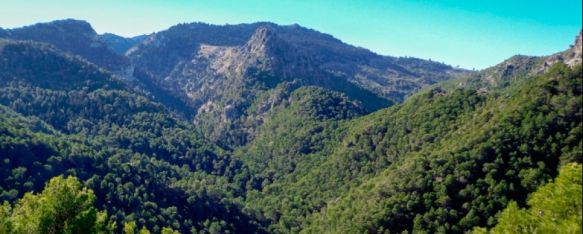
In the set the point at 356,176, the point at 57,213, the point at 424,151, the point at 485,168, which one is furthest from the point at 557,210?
the point at 356,176

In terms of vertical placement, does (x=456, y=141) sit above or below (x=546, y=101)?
below

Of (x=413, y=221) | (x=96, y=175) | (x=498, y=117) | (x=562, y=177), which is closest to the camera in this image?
(x=562, y=177)

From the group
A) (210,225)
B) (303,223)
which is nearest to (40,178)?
(210,225)

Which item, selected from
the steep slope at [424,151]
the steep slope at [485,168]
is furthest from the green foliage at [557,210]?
the steep slope at [424,151]

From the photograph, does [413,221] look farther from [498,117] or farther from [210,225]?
[210,225]

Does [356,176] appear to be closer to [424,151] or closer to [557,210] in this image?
[424,151]
